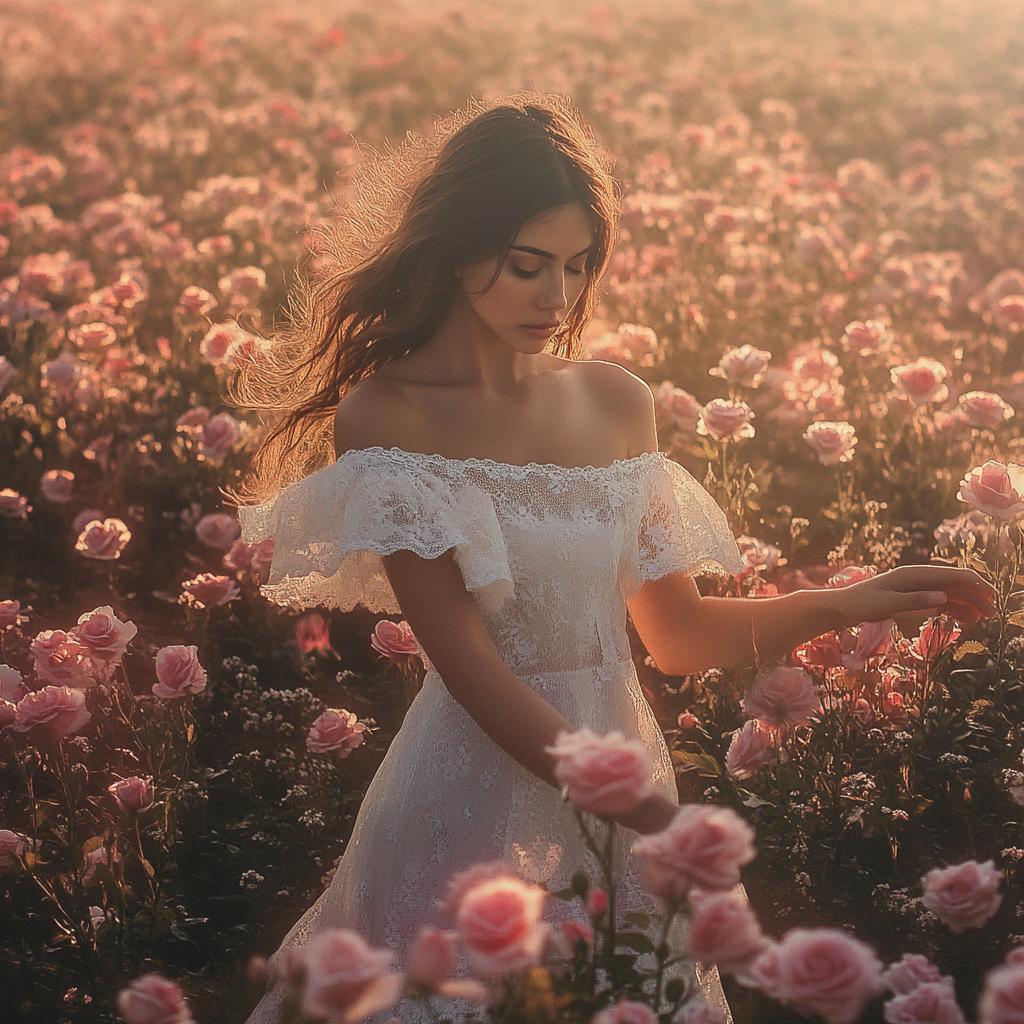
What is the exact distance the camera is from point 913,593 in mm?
2215

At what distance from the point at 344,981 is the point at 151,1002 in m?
0.33

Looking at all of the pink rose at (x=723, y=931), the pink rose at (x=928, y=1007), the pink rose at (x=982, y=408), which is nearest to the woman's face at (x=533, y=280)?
the pink rose at (x=723, y=931)

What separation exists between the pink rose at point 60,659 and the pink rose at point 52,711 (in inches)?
4.0

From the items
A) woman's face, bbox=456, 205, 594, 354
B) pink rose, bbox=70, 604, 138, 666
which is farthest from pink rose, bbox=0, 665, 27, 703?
woman's face, bbox=456, 205, 594, 354

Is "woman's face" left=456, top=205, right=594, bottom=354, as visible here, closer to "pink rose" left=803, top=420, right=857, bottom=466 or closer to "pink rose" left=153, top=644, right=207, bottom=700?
"pink rose" left=153, top=644, right=207, bottom=700

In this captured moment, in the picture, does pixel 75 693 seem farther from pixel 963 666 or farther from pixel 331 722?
pixel 963 666

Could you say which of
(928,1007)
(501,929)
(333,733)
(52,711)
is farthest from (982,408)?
(501,929)

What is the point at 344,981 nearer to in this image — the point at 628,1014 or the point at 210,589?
the point at 628,1014

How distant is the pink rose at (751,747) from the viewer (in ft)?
7.97

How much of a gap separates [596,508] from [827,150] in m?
8.16

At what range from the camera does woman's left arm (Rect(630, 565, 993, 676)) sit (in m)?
2.25

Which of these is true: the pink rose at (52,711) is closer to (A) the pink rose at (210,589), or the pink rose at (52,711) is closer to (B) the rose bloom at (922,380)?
(A) the pink rose at (210,589)

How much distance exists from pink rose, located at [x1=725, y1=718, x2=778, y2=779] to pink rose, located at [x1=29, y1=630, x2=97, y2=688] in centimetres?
165

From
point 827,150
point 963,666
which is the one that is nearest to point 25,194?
point 827,150
